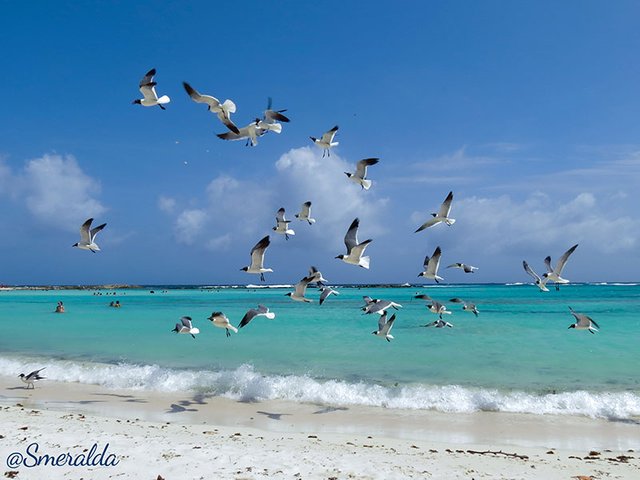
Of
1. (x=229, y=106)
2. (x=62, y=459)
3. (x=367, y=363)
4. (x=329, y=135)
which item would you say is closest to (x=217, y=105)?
→ (x=229, y=106)

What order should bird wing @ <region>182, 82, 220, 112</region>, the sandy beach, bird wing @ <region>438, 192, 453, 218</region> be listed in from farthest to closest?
bird wing @ <region>438, 192, 453, 218</region>
bird wing @ <region>182, 82, 220, 112</region>
the sandy beach

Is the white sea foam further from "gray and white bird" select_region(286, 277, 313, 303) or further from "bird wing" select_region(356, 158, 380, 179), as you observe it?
"bird wing" select_region(356, 158, 380, 179)

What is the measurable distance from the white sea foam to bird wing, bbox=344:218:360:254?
11.8 ft

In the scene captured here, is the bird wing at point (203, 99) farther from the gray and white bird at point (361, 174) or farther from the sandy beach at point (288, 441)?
the sandy beach at point (288, 441)

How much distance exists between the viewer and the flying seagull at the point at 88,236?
1407 centimetres

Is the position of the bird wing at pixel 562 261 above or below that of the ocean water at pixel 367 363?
above

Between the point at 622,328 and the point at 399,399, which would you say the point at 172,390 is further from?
the point at 622,328

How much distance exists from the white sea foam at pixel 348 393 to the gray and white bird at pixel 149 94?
724 cm

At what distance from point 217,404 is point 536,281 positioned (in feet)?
26.7

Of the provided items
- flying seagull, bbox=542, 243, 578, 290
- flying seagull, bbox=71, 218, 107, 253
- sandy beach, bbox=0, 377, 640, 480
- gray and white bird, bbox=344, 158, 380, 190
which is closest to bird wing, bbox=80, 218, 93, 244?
flying seagull, bbox=71, 218, 107, 253

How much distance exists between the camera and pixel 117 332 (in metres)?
29.1

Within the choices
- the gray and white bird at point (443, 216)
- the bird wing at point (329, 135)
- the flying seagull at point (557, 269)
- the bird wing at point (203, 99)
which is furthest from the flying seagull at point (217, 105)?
the flying seagull at point (557, 269)

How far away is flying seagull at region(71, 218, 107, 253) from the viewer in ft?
46.2

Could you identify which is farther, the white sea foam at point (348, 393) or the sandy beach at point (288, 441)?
the white sea foam at point (348, 393)
